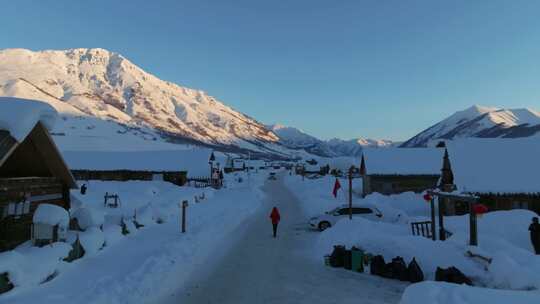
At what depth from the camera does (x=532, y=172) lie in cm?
2538

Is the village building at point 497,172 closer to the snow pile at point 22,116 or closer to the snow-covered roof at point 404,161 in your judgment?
the snow-covered roof at point 404,161

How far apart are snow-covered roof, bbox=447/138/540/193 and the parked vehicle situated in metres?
6.51

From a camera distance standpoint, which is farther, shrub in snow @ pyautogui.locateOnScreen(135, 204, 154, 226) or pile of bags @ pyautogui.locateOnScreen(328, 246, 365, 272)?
shrub in snow @ pyautogui.locateOnScreen(135, 204, 154, 226)

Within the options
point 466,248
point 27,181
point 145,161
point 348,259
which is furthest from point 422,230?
point 145,161

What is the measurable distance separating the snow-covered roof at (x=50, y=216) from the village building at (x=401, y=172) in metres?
34.2

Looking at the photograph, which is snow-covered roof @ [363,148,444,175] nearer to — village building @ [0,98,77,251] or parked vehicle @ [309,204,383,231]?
parked vehicle @ [309,204,383,231]

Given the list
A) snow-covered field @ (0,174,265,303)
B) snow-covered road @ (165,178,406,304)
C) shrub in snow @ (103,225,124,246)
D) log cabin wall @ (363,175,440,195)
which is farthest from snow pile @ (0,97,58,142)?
log cabin wall @ (363,175,440,195)

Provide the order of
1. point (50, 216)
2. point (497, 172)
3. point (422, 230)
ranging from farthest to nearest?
point (497, 172) < point (422, 230) < point (50, 216)

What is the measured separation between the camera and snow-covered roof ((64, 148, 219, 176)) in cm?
5628

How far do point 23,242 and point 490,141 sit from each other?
31318 mm

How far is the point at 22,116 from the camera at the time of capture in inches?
518

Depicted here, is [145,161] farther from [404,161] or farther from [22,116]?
[22,116]

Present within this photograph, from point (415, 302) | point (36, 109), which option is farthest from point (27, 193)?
point (415, 302)

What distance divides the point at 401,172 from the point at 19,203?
37149mm
